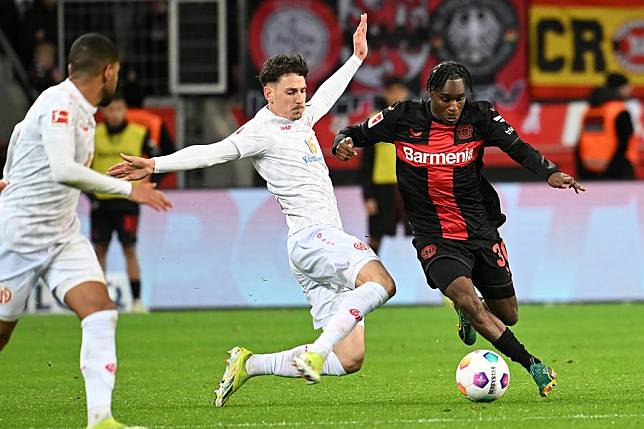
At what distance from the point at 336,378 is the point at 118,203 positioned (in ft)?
21.3

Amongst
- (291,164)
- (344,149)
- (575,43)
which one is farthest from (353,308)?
(575,43)

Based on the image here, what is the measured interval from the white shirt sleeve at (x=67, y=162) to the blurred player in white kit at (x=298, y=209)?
1.19m

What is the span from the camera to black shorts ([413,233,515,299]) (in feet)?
28.7

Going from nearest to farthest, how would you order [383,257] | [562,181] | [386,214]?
[562,181], [383,257], [386,214]

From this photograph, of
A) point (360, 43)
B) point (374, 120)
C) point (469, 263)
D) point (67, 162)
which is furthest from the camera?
point (360, 43)

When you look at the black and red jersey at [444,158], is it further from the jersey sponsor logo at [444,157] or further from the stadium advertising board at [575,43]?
the stadium advertising board at [575,43]

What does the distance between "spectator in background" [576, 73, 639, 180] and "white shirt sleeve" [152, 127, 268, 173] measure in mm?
10938

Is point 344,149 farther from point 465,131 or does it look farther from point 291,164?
point 465,131

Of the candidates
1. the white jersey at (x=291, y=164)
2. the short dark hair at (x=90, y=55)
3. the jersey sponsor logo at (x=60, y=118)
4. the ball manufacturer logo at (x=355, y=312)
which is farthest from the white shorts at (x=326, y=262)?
the jersey sponsor logo at (x=60, y=118)

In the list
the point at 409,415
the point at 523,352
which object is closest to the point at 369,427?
the point at 409,415

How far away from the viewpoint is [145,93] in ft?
63.9

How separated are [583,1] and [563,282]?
5340mm

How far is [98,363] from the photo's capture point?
6.89m

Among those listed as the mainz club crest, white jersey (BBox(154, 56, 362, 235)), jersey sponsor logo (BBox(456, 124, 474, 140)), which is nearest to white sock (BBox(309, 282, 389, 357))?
white jersey (BBox(154, 56, 362, 235))
